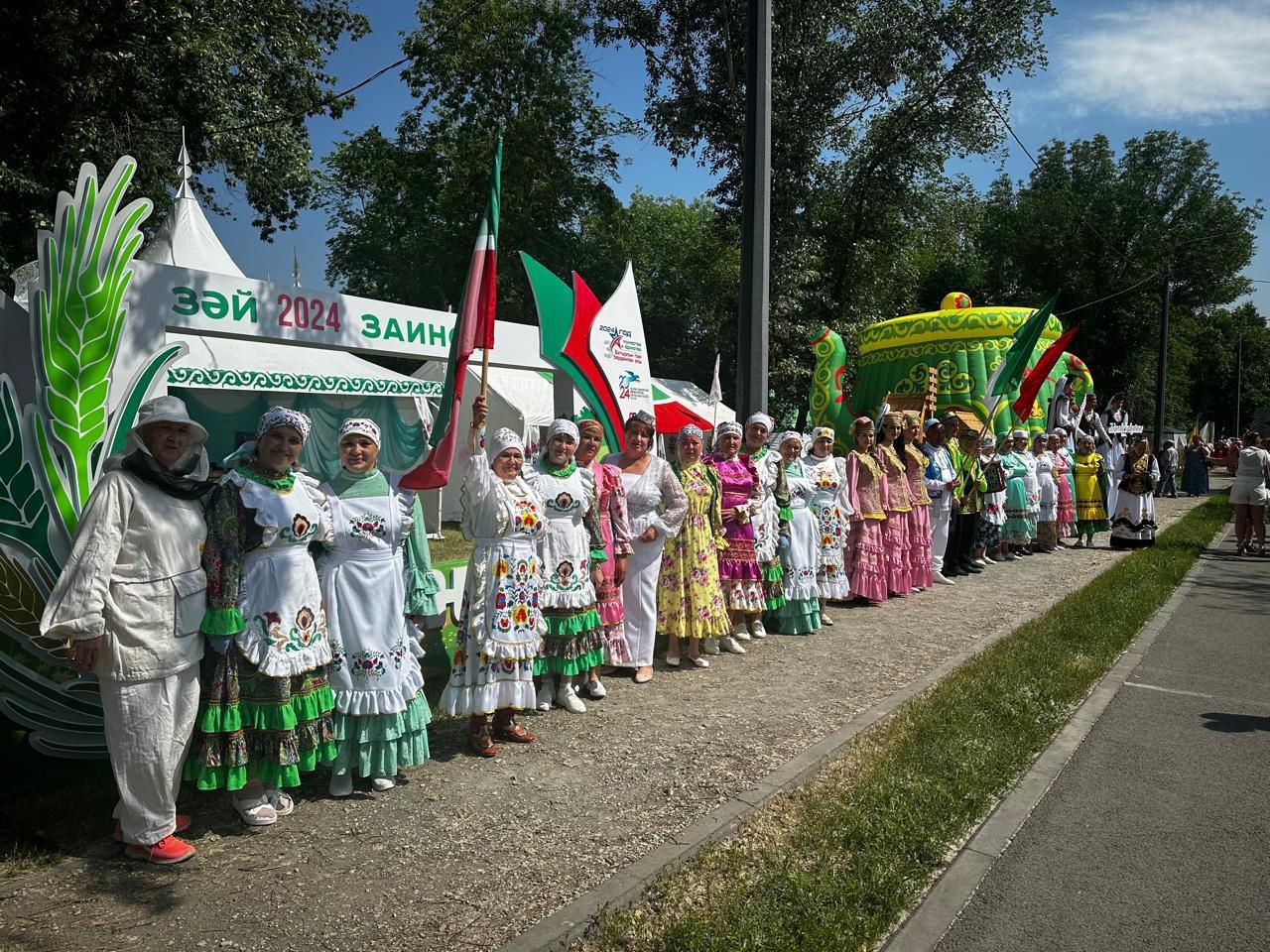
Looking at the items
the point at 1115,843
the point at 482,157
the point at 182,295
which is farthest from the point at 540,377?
the point at 1115,843

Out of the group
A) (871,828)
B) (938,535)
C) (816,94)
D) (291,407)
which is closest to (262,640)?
(871,828)

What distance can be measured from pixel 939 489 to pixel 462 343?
762 cm

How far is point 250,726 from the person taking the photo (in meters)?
3.68

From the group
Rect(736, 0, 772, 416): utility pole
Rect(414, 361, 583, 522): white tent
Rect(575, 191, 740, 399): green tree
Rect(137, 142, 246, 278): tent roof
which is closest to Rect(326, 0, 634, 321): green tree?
Rect(575, 191, 740, 399): green tree

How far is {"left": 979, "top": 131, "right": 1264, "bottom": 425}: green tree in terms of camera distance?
3728cm

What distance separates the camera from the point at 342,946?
288cm

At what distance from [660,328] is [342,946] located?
3328 cm

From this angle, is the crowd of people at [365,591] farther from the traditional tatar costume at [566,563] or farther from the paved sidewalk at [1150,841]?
the paved sidewalk at [1150,841]

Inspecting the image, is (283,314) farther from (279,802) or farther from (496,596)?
Result: (279,802)

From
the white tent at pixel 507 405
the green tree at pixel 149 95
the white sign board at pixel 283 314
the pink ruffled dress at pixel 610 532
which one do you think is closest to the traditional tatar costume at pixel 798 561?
the pink ruffled dress at pixel 610 532

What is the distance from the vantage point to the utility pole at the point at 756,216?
738 cm

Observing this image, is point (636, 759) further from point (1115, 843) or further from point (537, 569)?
point (1115, 843)

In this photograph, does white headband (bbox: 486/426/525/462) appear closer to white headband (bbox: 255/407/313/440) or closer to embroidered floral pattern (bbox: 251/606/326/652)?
white headband (bbox: 255/407/313/440)

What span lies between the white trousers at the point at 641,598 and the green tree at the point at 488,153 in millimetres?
19712
